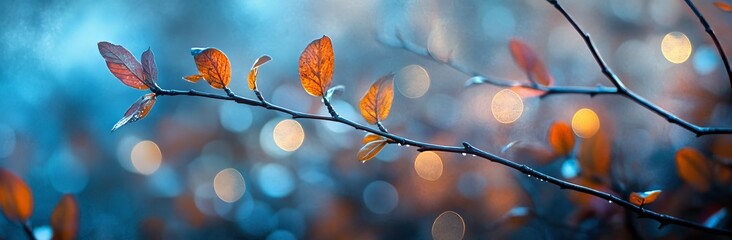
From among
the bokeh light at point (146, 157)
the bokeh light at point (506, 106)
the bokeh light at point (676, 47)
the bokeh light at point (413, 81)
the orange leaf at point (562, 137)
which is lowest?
the bokeh light at point (146, 157)

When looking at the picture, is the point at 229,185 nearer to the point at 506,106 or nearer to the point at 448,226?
the point at 448,226

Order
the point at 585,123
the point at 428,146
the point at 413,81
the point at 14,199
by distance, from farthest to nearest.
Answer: the point at 413,81 < the point at 585,123 < the point at 14,199 < the point at 428,146

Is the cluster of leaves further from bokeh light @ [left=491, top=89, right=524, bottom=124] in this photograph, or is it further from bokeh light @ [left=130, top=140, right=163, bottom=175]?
bokeh light @ [left=491, top=89, right=524, bottom=124]

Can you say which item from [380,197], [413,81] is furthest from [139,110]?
[413,81]

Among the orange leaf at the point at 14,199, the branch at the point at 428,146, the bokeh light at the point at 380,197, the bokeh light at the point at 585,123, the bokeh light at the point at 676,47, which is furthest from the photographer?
the bokeh light at the point at 676,47

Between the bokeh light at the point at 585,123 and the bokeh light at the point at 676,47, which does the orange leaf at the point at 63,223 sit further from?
the bokeh light at the point at 676,47

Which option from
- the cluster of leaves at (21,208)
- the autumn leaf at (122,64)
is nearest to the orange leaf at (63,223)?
the cluster of leaves at (21,208)

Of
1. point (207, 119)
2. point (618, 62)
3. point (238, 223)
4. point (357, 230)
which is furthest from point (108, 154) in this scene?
point (618, 62)

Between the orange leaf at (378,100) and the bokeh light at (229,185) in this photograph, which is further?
the bokeh light at (229,185)
